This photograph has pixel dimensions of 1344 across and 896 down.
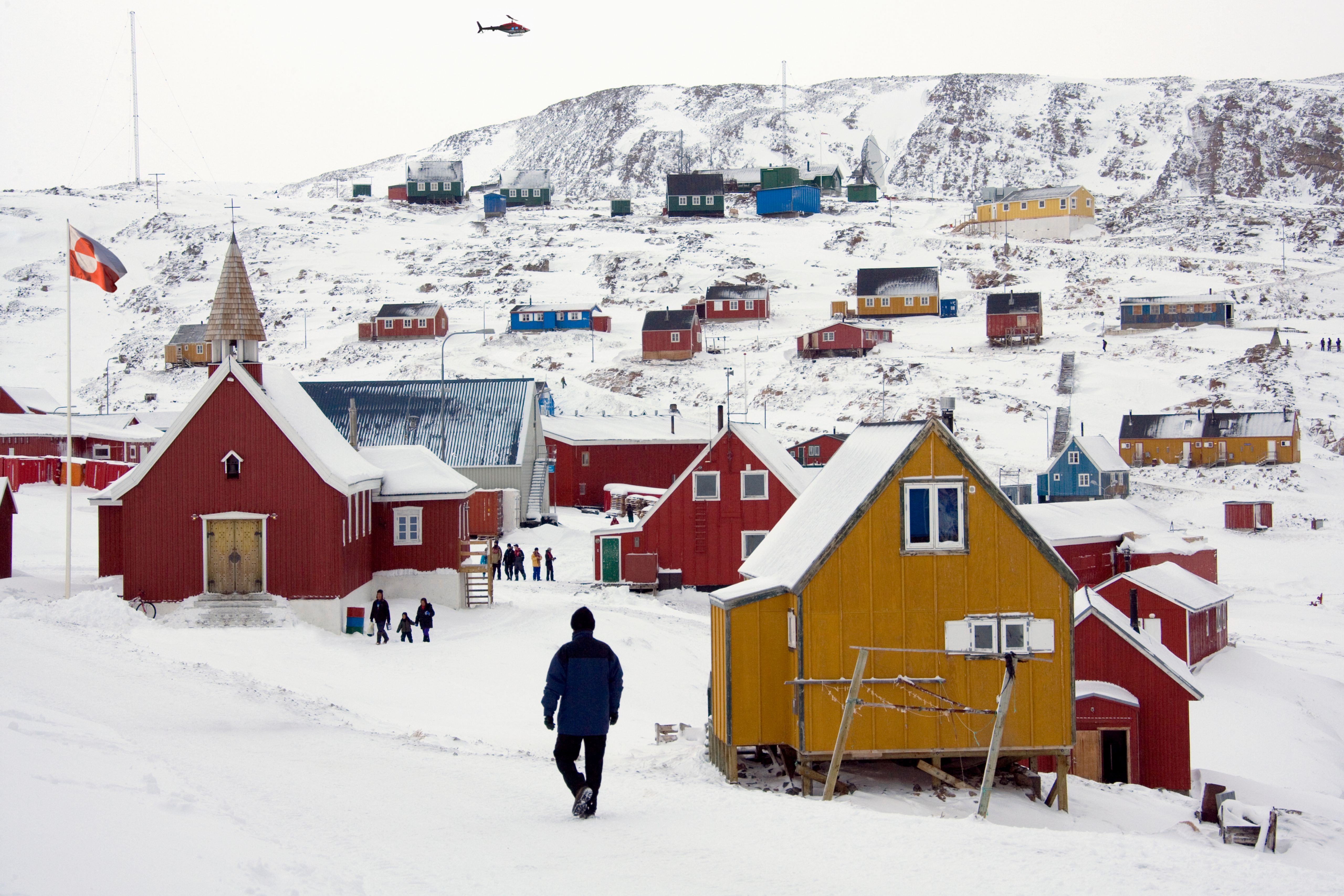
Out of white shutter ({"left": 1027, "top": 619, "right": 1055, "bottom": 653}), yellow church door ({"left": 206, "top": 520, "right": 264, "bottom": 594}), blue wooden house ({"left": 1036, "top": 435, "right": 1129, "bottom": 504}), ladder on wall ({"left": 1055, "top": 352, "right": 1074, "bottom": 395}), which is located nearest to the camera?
white shutter ({"left": 1027, "top": 619, "right": 1055, "bottom": 653})

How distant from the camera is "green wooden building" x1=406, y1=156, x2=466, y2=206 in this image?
498 feet

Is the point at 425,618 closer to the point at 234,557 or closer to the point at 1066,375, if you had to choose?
the point at 234,557

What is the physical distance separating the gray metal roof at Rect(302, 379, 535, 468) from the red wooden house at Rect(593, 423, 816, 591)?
11759 mm

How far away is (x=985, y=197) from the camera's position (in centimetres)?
13400

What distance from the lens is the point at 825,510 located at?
56.4 feet

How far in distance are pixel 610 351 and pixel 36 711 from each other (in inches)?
3248

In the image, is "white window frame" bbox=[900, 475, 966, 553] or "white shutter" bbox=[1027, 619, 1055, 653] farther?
"white shutter" bbox=[1027, 619, 1055, 653]

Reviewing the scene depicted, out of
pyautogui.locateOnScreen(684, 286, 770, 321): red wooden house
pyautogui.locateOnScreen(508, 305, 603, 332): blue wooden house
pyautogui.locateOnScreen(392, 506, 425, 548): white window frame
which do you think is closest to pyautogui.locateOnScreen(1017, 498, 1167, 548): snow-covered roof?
pyautogui.locateOnScreen(392, 506, 425, 548): white window frame

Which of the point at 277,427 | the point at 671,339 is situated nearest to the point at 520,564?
the point at 277,427

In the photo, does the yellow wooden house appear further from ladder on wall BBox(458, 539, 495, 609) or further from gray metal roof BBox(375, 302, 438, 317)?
gray metal roof BBox(375, 302, 438, 317)

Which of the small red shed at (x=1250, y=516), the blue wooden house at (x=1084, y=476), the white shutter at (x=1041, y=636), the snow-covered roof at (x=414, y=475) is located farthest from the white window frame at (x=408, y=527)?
the small red shed at (x=1250, y=516)

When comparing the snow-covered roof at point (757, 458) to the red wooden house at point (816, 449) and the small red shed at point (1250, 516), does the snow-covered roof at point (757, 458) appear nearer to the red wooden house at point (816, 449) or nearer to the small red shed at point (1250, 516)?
the red wooden house at point (816, 449)

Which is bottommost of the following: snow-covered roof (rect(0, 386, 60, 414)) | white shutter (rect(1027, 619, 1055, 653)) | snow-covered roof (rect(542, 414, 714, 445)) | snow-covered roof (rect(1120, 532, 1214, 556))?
snow-covered roof (rect(1120, 532, 1214, 556))

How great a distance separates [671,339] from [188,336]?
3923 centimetres
